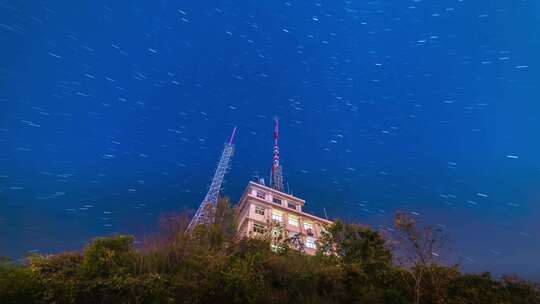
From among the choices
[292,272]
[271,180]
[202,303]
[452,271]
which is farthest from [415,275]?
[271,180]

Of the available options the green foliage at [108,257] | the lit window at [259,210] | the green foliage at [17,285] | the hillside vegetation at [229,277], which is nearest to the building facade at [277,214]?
the lit window at [259,210]

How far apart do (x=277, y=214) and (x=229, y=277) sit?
31.4 m

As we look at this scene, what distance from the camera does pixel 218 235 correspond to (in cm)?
1688

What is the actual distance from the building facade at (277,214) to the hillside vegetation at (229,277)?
22.7 meters

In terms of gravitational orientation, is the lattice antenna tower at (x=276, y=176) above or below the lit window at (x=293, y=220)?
above

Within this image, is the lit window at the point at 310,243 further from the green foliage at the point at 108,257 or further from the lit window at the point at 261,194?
the green foliage at the point at 108,257

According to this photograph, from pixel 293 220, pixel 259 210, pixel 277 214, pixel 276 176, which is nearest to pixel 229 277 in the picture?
pixel 259 210

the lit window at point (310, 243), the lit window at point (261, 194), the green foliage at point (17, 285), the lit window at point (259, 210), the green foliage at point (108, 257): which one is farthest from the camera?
the lit window at point (261, 194)

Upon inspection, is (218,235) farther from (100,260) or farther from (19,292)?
(19,292)

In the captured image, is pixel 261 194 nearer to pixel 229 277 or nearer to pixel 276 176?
pixel 276 176

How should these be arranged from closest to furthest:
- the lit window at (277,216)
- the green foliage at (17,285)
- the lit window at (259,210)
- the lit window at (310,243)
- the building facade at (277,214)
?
the green foliage at (17,285)
the lit window at (310,243)
the building facade at (277,214)
the lit window at (259,210)
the lit window at (277,216)

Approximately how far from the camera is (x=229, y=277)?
10.9m

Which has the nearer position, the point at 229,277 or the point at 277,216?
the point at 229,277

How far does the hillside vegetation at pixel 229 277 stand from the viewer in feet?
32.9
